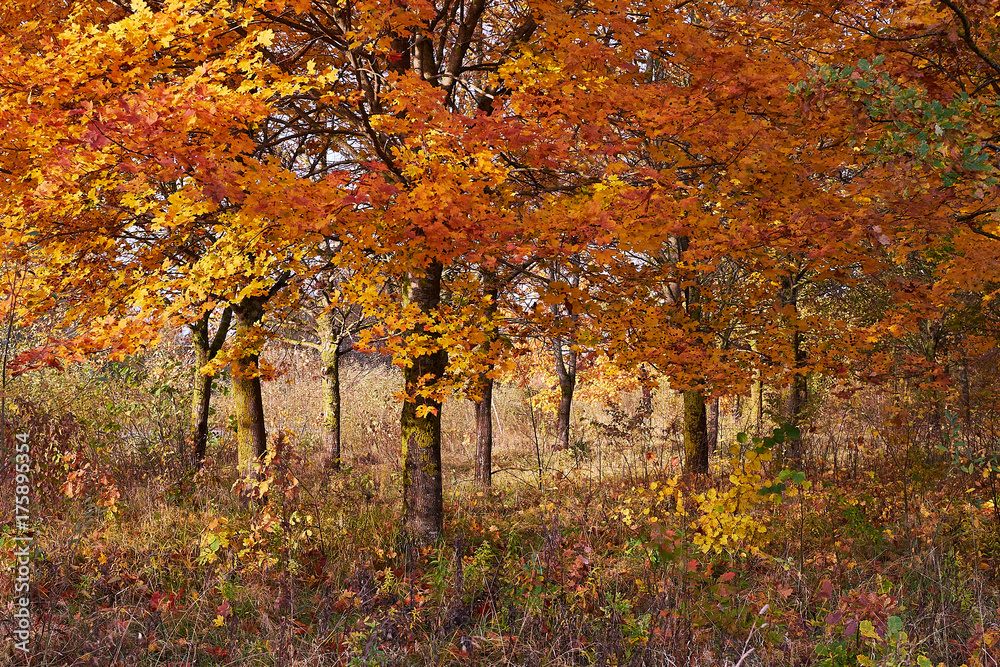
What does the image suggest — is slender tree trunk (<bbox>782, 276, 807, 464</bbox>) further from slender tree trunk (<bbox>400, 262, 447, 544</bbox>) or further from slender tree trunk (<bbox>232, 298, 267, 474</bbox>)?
slender tree trunk (<bbox>232, 298, 267, 474</bbox>)

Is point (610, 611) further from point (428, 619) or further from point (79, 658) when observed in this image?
point (79, 658)

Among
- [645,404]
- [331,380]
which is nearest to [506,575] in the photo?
[331,380]

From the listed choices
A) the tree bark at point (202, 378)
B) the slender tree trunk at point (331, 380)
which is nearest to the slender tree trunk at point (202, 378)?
the tree bark at point (202, 378)

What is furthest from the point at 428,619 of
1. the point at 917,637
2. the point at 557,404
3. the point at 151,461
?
the point at 557,404

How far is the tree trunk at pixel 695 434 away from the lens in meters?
9.87

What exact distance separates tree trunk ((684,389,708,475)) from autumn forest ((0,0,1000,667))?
7.06 feet

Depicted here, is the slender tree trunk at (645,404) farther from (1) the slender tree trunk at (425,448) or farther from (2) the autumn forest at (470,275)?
(1) the slender tree trunk at (425,448)

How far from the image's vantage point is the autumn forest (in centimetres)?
377

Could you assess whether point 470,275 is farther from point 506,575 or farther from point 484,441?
point 484,441

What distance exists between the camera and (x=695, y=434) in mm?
9930

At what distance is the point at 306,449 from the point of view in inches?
436

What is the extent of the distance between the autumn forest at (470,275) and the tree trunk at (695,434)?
2.15 metres

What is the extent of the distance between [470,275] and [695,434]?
522 cm

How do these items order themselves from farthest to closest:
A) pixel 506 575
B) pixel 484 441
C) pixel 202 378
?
1. pixel 484 441
2. pixel 202 378
3. pixel 506 575
